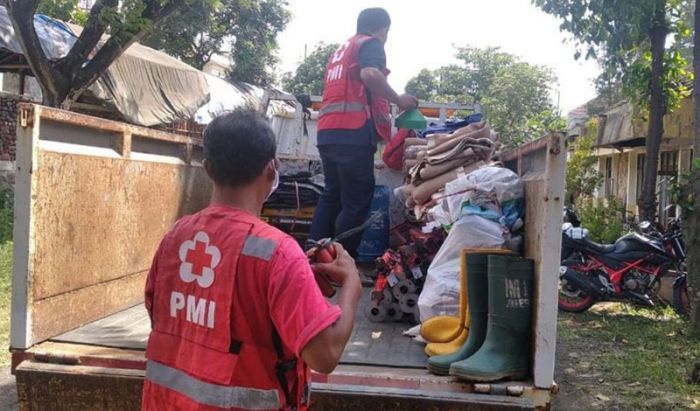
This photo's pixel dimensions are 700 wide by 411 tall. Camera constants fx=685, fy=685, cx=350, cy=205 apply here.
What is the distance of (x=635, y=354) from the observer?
554 cm

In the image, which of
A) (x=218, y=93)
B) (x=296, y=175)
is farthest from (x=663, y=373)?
(x=218, y=93)

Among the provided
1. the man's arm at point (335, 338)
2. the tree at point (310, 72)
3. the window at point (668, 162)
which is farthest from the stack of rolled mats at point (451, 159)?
the tree at point (310, 72)

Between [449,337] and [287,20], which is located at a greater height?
[287,20]

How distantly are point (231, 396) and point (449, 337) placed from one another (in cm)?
129

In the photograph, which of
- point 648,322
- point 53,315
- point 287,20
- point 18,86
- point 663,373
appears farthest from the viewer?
point 287,20

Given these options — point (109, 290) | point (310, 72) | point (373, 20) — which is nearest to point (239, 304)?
point (109, 290)

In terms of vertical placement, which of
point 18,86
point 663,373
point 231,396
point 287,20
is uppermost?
point 287,20

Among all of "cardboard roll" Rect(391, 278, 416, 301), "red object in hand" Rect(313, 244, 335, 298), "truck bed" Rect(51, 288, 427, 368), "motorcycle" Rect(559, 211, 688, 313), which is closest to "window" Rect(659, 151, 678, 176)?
"motorcycle" Rect(559, 211, 688, 313)

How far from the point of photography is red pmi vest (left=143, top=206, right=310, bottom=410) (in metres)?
1.50

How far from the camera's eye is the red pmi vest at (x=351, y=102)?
3939 mm

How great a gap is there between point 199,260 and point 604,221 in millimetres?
10963

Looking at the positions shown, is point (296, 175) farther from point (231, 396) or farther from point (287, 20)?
point (287, 20)

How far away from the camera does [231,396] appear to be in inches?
59.3

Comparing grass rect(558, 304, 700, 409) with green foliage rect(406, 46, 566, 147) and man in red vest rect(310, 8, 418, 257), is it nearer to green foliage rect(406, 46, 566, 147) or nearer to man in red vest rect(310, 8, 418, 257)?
man in red vest rect(310, 8, 418, 257)
